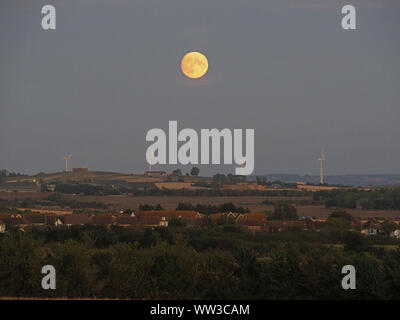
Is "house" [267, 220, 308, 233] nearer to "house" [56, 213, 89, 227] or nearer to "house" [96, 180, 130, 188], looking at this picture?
"house" [56, 213, 89, 227]

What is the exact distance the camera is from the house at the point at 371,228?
42.6m

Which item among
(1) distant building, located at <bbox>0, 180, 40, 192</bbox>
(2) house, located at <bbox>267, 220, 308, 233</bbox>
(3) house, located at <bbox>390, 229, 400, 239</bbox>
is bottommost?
(3) house, located at <bbox>390, 229, 400, 239</bbox>

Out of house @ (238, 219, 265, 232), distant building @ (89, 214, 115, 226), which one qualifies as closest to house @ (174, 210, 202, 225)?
house @ (238, 219, 265, 232)

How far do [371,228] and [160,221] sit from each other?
14.0 metres

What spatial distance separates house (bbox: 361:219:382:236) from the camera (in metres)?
42.6

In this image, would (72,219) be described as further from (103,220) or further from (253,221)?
(253,221)

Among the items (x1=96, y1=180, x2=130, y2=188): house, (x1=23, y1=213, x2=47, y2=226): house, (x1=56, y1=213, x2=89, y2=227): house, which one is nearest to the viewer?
(x1=23, y1=213, x2=47, y2=226): house

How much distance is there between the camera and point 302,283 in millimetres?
24766

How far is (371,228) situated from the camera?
4375cm

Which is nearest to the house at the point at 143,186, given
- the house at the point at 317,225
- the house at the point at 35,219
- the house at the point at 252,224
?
the house at the point at 252,224

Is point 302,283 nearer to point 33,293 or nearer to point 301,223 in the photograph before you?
point 33,293

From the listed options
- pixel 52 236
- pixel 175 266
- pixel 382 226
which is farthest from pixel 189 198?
pixel 175 266

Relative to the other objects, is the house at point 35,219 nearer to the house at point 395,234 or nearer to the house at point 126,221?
the house at point 126,221
